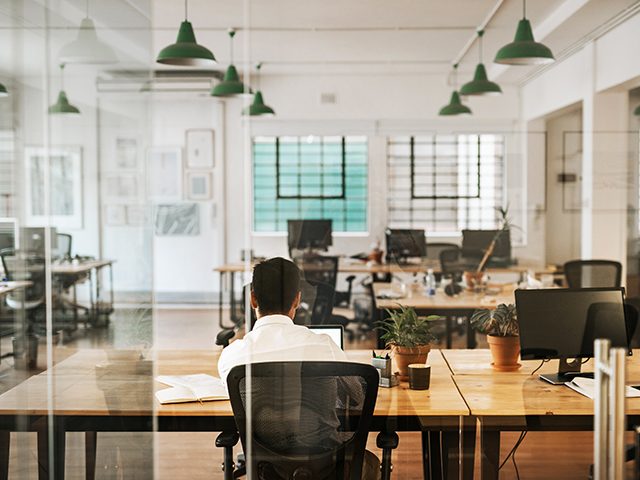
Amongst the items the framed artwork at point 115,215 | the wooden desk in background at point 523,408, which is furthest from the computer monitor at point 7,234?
the wooden desk in background at point 523,408

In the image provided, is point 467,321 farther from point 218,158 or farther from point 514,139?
point 218,158

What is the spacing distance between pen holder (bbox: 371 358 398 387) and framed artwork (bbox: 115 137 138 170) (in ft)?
3.61

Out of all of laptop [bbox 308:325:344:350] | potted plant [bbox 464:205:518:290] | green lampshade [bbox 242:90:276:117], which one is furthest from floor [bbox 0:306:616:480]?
potted plant [bbox 464:205:518:290]

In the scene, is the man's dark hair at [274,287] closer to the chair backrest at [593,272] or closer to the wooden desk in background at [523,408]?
the wooden desk in background at [523,408]

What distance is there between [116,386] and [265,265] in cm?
70

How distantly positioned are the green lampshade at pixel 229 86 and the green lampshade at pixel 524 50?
1.88 meters

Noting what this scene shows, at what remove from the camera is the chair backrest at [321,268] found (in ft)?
13.1

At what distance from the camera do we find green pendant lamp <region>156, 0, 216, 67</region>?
2.83m

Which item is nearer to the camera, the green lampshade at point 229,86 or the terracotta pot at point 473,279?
the green lampshade at point 229,86

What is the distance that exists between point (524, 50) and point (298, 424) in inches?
106

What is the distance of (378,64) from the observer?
173 inches

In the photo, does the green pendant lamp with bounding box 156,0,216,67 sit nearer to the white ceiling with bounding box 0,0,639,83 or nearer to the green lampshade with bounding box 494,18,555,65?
the white ceiling with bounding box 0,0,639,83

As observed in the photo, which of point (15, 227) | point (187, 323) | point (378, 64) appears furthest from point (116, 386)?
point (378, 64)

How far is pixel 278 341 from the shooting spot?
2.53 metres
